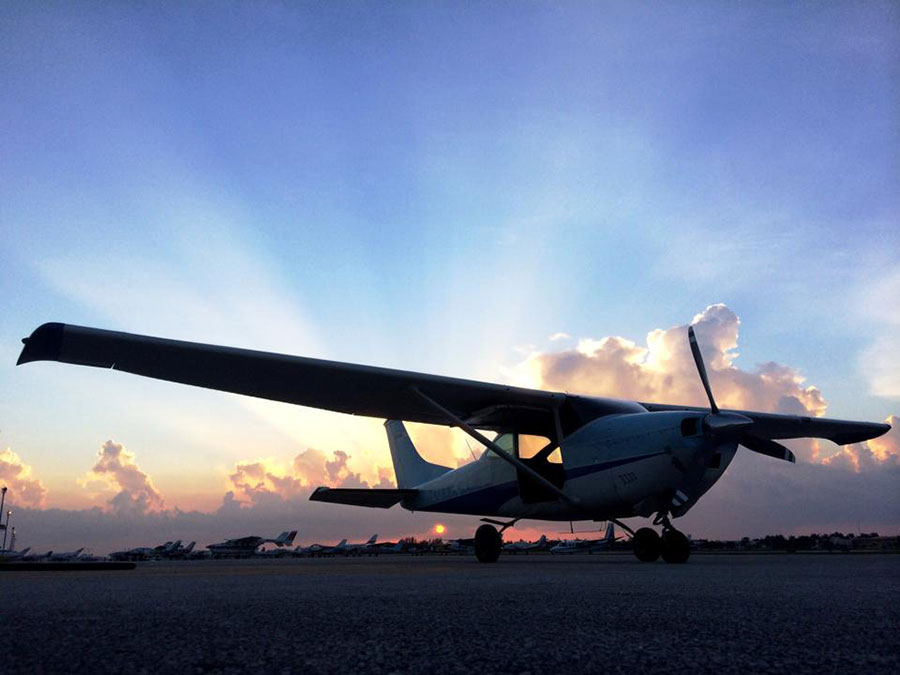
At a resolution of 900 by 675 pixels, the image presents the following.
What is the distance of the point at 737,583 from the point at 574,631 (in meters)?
3.72

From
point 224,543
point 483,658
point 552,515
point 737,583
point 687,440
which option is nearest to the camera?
point 483,658

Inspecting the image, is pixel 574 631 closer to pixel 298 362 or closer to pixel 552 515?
pixel 298 362

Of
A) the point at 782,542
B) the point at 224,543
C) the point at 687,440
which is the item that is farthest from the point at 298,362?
the point at 782,542

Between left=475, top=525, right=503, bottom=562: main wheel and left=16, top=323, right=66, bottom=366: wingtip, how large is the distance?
914 centimetres

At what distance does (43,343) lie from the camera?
8.54m

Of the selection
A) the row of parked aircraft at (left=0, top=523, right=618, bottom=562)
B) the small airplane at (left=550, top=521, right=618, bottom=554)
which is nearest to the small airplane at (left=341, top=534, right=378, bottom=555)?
the row of parked aircraft at (left=0, top=523, right=618, bottom=562)

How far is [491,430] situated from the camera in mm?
14164

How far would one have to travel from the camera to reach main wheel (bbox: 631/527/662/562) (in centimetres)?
1149

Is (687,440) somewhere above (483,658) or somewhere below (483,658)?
above

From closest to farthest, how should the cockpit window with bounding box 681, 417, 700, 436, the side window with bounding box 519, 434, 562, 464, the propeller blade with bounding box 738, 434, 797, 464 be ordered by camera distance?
the cockpit window with bounding box 681, 417, 700, 436, the propeller blade with bounding box 738, 434, 797, 464, the side window with bounding box 519, 434, 562, 464

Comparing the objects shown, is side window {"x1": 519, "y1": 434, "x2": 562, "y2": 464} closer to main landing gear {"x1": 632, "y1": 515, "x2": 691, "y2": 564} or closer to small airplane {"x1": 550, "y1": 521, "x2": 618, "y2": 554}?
main landing gear {"x1": 632, "y1": 515, "x2": 691, "y2": 564}

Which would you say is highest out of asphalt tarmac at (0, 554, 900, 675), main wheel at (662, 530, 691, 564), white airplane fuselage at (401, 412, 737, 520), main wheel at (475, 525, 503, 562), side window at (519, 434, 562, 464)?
side window at (519, 434, 562, 464)

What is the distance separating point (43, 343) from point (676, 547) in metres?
10.4

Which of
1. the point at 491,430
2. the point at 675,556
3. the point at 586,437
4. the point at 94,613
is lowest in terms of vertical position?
the point at 94,613
